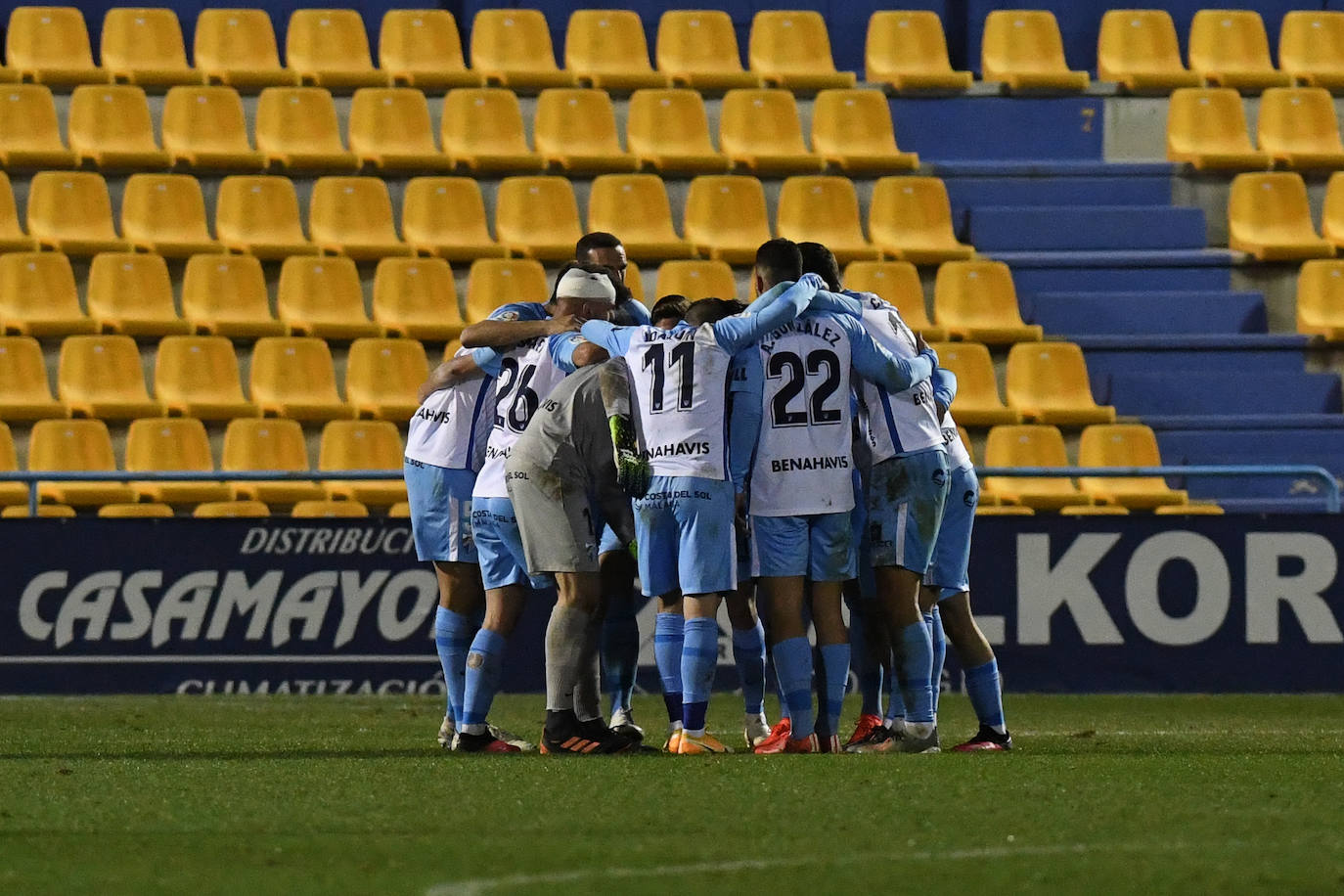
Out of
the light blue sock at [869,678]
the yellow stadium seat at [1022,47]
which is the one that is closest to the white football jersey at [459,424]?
the light blue sock at [869,678]

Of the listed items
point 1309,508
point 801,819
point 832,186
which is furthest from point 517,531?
point 832,186

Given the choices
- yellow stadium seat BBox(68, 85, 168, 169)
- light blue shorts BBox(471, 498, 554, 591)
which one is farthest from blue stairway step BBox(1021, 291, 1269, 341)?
light blue shorts BBox(471, 498, 554, 591)

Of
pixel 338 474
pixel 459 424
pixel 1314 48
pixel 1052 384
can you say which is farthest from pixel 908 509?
pixel 1314 48

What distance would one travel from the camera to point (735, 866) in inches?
198

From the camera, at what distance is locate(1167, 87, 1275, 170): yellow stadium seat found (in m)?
17.1

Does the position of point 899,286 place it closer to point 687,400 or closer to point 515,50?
point 515,50

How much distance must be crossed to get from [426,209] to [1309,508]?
21.8 ft

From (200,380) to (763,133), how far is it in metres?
4.90

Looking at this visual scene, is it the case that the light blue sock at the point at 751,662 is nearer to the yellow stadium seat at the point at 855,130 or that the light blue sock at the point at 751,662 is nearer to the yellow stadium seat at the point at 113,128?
the yellow stadium seat at the point at 855,130

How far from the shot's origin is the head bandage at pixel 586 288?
8305mm

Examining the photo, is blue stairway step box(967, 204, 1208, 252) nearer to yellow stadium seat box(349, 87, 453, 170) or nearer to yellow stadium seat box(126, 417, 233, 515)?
yellow stadium seat box(349, 87, 453, 170)

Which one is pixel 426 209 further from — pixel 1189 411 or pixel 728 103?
pixel 1189 411

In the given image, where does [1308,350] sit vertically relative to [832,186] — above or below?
below

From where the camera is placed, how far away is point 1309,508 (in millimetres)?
13766
